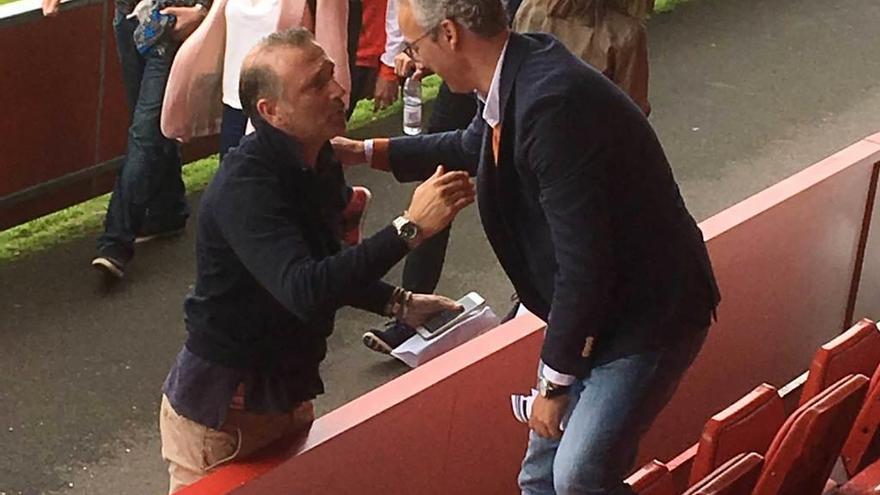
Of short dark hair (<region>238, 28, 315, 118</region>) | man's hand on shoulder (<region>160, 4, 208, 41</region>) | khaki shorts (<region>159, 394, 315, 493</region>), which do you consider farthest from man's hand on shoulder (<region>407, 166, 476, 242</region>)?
man's hand on shoulder (<region>160, 4, 208, 41</region>)

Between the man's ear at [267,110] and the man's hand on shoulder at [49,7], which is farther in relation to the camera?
the man's hand on shoulder at [49,7]

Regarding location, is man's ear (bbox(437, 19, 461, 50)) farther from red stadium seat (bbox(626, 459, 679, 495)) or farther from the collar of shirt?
red stadium seat (bbox(626, 459, 679, 495))

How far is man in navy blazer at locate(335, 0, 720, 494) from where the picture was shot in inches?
92.4

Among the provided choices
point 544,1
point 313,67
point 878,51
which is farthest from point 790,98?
point 313,67

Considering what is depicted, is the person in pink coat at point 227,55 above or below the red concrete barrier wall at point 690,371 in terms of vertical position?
above

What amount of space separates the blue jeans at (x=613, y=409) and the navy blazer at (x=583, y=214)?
3 cm

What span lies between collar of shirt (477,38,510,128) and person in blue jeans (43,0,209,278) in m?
2.12

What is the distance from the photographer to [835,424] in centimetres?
304

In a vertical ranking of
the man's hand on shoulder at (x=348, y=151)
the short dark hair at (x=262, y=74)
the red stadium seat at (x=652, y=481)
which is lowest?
the red stadium seat at (x=652, y=481)

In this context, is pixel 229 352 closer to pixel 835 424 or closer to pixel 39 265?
pixel 835 424

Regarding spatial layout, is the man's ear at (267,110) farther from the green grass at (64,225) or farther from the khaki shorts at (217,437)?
the green grass at (64,225)

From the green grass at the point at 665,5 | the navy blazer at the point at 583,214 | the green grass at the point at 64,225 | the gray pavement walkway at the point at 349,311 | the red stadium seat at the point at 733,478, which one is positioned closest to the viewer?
the navy blazer at the point at 583,214

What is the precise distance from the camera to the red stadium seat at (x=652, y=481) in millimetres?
2944

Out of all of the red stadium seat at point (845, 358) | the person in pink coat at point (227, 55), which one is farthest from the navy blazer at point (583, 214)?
the person in pink coat at point (227, 55)
